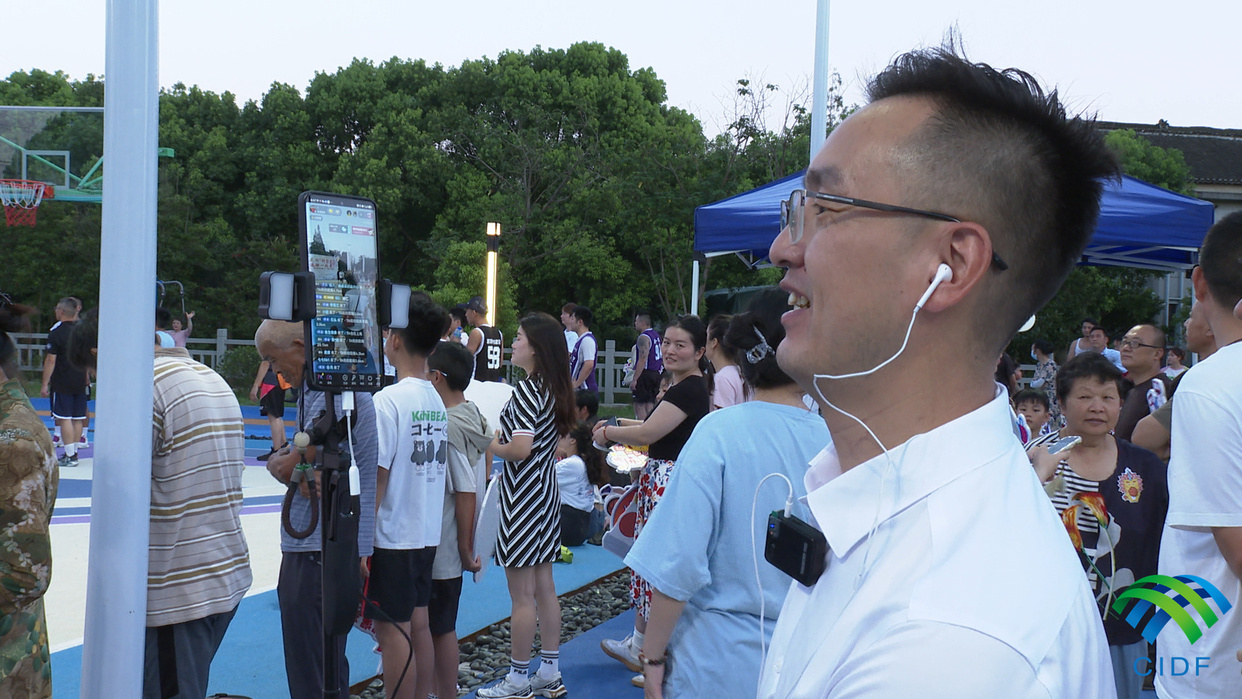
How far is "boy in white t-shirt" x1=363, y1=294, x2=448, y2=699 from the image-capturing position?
4.01 m

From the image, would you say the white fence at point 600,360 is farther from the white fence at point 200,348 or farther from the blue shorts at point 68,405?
the blue shorts at point 68,405

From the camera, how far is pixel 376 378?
2.93m

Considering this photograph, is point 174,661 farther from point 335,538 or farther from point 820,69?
point 820,69

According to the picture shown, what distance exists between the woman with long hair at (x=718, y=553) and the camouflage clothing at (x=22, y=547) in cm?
165

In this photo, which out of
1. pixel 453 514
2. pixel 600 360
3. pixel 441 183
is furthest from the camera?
pixel 441 183

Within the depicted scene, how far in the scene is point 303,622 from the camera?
11.5ft

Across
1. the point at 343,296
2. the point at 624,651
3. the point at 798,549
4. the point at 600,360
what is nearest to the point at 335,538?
the point at 343,296

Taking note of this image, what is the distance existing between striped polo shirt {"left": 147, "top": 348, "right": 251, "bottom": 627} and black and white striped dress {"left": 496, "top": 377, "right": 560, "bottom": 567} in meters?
1.64

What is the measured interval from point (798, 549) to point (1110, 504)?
278 cm


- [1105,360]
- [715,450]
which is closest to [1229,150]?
[1105,360]

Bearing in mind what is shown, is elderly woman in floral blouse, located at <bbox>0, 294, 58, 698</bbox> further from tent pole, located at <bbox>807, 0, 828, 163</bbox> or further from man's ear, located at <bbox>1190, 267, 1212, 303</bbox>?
tent pole, located at <bbox>807, 0, 828, 163</bbox>

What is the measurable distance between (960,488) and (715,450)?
1.60 m

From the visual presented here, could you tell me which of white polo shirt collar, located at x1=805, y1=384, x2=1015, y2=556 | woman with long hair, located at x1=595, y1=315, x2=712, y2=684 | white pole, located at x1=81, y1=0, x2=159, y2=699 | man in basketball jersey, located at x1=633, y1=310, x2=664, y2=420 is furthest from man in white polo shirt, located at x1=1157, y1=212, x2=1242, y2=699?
man in basketball jersey, located at x1=633, y1=310, x2=664, y2=420

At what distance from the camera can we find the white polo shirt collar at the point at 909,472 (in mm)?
996
